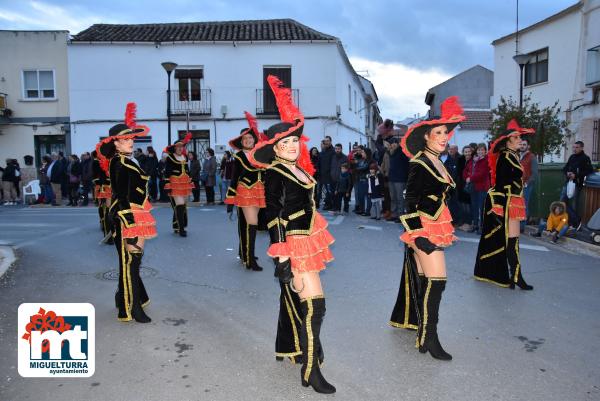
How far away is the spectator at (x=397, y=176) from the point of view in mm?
12648

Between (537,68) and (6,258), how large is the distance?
2216cm

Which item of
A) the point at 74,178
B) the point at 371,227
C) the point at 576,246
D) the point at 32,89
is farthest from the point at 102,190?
the point at 32,89

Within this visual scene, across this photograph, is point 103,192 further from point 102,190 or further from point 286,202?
point 286,202

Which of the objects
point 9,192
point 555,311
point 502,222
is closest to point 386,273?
point 502,222

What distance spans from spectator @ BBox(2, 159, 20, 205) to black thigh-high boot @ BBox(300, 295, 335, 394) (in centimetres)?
1904

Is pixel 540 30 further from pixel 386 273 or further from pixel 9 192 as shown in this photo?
pixel 9 192

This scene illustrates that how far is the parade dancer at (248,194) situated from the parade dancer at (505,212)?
10.6 ft

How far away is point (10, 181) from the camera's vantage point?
774 inches

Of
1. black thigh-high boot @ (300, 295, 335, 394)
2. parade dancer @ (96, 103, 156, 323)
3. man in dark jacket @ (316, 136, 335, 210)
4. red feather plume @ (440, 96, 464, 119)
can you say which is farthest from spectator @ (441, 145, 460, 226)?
black thigh-high boot @ (300, 295, 335, 394)

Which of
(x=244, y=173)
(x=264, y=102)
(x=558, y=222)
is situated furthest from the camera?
(x=264, y=102)

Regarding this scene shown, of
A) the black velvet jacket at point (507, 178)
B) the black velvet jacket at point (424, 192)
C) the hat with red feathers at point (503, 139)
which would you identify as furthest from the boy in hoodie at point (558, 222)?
the black velvet jacket at point (424, 192)

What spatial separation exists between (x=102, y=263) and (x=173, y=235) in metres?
2.67

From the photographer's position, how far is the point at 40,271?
25.6ft

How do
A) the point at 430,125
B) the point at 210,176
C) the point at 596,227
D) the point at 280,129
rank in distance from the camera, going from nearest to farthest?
the point at 280,129 < the point at 430,125 < the point at 596,227 < the point at 210,176
